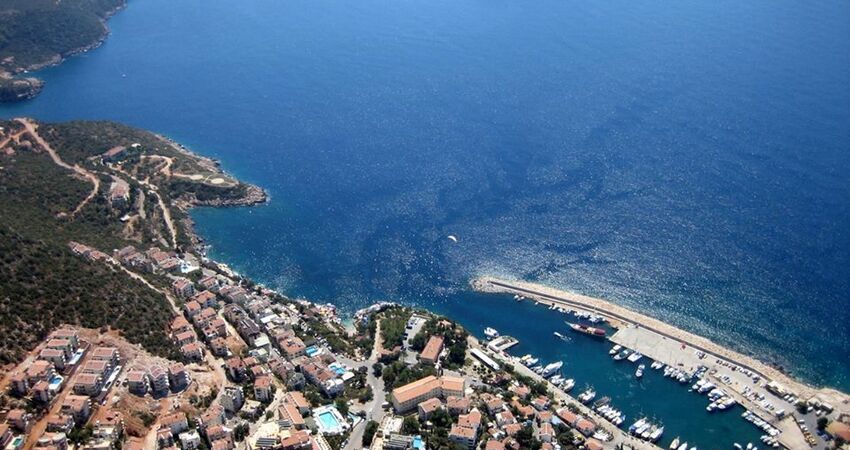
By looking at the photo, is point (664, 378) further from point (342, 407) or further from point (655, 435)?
point (342, 407)

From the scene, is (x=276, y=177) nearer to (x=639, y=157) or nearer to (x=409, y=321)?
(x=409, y=321)

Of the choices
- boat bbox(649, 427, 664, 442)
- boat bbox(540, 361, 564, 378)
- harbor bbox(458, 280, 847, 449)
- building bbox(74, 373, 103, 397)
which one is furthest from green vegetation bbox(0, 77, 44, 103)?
boat bbox(649, 427, 664, 442)

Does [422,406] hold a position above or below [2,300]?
below

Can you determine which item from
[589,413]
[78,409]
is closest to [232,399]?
[78,409]

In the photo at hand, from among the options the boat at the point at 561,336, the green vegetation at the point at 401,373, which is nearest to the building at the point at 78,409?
the green vegetation at the point at 401,373

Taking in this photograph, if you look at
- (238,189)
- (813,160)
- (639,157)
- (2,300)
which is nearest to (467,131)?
(639,157)

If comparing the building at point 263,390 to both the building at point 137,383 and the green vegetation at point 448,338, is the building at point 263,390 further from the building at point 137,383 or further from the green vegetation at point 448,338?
the green vegetation at point 448,338
